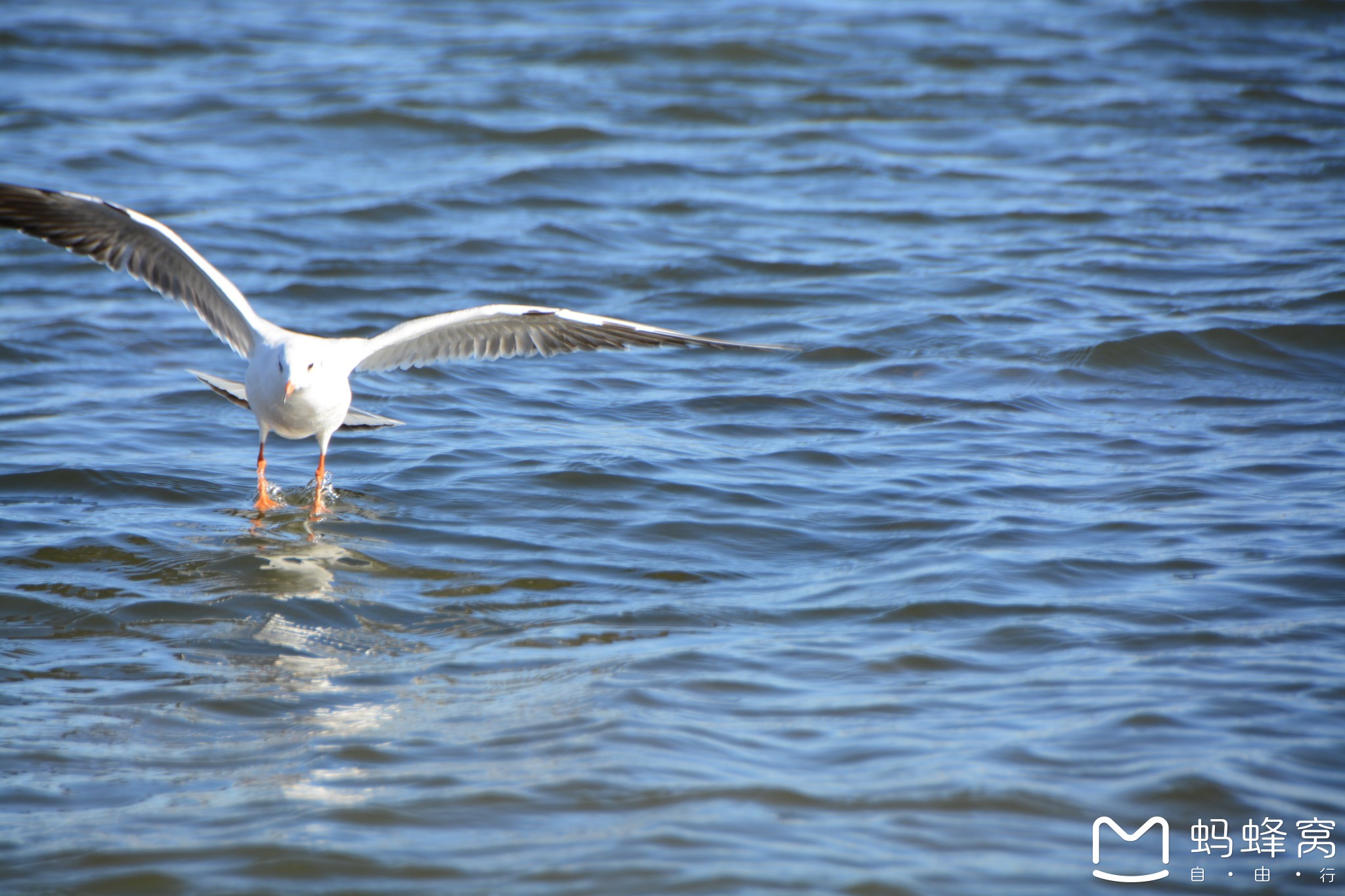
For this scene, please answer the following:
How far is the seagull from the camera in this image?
651cm

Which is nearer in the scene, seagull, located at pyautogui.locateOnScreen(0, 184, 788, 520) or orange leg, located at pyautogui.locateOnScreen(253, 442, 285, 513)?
seagull, located at pyautogui.locateOnScreen(0, 184, 788, 520)

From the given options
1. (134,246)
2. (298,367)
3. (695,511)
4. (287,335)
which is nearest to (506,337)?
(287,335)

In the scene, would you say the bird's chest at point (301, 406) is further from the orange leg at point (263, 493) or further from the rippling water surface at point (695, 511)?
the rippling water surface at point (695, 511)

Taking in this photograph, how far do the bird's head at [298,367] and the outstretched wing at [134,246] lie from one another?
49 centimetres

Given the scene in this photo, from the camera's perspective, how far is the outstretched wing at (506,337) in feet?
21.6

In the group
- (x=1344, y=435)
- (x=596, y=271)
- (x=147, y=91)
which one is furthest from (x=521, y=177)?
(x=1344, y=435)

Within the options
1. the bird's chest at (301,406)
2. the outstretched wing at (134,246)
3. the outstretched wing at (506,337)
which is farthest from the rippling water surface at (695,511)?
the outstretched wing at (134,246)

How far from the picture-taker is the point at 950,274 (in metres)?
10.7

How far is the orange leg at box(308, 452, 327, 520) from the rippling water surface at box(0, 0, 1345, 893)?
15cm

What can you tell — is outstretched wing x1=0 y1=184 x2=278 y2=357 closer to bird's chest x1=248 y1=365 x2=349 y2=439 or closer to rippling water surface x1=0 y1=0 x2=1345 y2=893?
bird's chest x1=248 y1=365 x2=349 y2=439

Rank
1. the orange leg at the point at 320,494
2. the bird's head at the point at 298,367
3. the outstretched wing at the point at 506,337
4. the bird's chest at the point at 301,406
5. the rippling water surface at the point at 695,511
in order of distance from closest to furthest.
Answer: the rippling water surface at the point at 695,511, the bird's head at the point at 298,367, the bird's chest at the point at 301,406, the outstretched wing at the point at 506,337, the orange leg at the point at 320,494

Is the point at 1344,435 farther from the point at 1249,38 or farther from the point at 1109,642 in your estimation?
the point at 1249,38

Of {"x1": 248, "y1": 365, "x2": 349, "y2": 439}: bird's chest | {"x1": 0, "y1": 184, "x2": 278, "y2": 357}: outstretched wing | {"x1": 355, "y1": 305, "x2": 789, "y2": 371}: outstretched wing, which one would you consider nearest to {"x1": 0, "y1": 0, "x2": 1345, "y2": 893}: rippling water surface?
{"x1": 248, "y1": 365, "x2": 349, "y2": 439}: bird's chest

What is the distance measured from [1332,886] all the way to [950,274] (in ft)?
24.7
